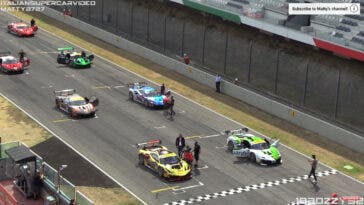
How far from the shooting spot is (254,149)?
3572cm

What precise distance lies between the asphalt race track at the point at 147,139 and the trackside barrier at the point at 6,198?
6058 millimetres

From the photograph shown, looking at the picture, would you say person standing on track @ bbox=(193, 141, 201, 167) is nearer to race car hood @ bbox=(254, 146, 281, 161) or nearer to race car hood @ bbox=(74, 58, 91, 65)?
race car hood @ bbox=(254, 146, 281, 161)

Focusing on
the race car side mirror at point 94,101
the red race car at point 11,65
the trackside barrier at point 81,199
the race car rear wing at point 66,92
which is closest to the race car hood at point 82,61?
the red race car at point 11,65

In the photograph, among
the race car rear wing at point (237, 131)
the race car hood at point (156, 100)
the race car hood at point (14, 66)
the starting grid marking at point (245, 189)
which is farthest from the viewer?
the race car hood at point (14, 66)

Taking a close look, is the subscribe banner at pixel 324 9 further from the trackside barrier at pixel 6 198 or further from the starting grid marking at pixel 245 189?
the trackside barrier at pixel 6 198

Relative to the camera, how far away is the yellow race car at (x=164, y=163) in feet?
107

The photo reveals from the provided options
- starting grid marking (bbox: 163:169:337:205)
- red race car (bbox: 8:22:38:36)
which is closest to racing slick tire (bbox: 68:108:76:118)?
starting grid marking (bbox: 163:169:337:205)

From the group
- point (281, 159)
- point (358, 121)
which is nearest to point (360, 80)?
point (358, 121)

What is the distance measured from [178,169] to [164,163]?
2.82ft

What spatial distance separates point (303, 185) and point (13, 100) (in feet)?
73.9

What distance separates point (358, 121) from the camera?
138 ft

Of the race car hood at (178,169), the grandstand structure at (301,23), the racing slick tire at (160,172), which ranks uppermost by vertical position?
the grandstand structure at (301,23)

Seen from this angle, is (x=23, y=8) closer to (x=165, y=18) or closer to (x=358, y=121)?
(x=165, y=18)

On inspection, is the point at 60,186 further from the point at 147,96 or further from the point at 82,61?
the point at 82,61
